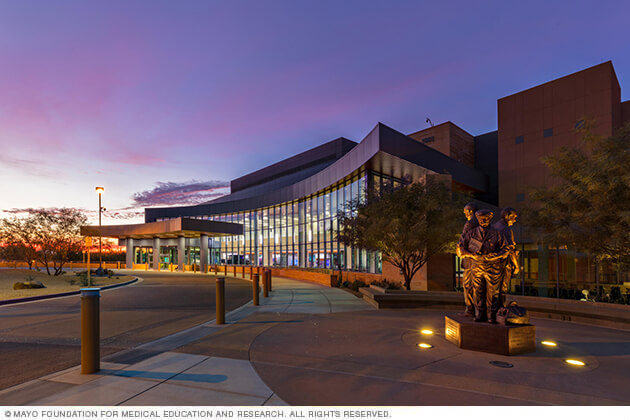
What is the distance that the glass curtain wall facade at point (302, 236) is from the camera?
2552cm

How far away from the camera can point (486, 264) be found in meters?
7.11

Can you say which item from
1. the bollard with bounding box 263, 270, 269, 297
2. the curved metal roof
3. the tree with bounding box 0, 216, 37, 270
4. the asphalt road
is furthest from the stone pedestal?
the tree with bounding box 0, 216, 37, 270

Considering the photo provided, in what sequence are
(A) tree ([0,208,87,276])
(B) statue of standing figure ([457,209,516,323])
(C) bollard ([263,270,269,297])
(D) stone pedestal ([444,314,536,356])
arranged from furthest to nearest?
(A) tree ([0,208,87,276])
(C) bollard ([263,270,269,297])
(B) statue of standing figure ([457,209,516,323])
(D) stone pedestal ([444,314,536,356])

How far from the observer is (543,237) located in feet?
40.2

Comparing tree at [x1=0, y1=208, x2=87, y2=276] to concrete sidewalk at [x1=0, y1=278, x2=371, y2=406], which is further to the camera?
tree at [x1=0, y1=208, x2=87, y2=276]

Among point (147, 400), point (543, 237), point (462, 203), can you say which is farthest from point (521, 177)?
point (147, 400)

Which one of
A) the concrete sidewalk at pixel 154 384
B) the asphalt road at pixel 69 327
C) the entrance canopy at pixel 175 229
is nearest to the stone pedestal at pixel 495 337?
the concrete sidewalk at pixel 154 384

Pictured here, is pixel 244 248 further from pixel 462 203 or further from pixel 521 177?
Answer: pixel 462 203

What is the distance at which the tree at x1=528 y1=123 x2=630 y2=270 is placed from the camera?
9.81 metres

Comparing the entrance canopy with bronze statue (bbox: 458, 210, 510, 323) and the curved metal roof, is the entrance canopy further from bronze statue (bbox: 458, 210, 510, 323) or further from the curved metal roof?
bronze statue (bbox: 458, 210, 510, 323)

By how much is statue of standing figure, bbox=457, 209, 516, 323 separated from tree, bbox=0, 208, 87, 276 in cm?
3558

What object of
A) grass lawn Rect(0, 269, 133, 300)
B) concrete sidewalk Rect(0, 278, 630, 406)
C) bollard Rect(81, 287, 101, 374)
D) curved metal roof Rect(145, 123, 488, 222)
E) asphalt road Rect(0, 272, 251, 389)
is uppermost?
curved metal roof Rect(145, 123, 488, 222)

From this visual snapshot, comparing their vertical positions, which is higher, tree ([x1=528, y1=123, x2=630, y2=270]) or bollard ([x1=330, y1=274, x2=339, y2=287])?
tree ([x1=528, y1=123, x2=630, y2=270])

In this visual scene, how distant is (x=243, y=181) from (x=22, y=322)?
58.6 meters
